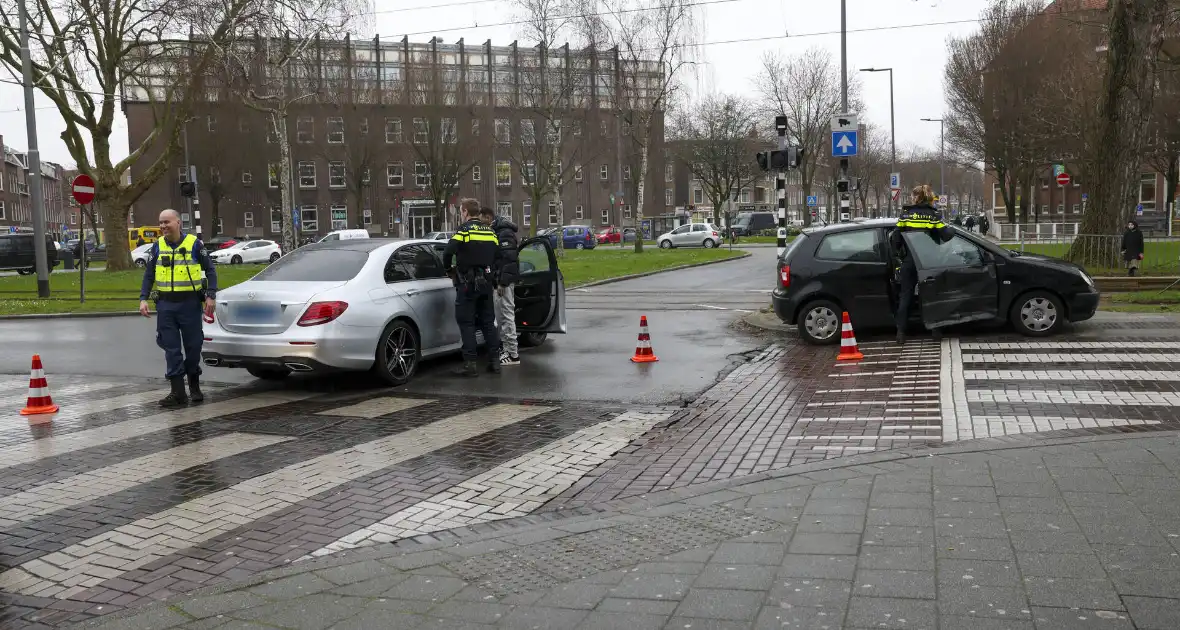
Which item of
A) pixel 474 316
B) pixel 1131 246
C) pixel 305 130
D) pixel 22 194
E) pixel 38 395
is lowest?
pixel 38 395

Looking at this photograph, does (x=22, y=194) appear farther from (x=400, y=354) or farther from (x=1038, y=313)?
(x=1038, y=313)

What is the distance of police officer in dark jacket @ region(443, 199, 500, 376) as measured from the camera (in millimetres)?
10086

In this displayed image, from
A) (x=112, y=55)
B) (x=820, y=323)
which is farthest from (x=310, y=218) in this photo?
(x=820, y=323)

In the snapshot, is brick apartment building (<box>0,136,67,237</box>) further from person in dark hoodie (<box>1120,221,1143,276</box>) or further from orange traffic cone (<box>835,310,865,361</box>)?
orange traffic cone (<box>835,310,865,361</box>)

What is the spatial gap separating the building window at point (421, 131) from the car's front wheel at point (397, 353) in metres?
49.6

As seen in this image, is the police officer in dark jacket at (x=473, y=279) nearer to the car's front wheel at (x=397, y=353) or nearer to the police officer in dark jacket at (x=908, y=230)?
the car's front wheel at (x=397, y=353)

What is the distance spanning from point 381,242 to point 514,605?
23.2ft

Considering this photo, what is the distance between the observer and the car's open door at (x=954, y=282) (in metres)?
11.4

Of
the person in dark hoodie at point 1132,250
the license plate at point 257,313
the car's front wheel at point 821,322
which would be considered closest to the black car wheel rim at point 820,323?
the car's front wheel at point 821,322

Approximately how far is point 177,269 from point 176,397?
114cm

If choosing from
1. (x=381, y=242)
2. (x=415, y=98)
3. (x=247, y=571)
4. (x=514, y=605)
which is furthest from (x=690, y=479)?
(x=415, y=98)

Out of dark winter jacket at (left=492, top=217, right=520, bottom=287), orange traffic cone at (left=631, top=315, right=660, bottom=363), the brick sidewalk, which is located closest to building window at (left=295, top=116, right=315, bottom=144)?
dark winter jacket at (left=492, top=217, right=520, bottom=287)

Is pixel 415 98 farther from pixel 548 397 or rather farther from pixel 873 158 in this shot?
pixel 548 397

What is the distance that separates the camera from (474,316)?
33.8ft
